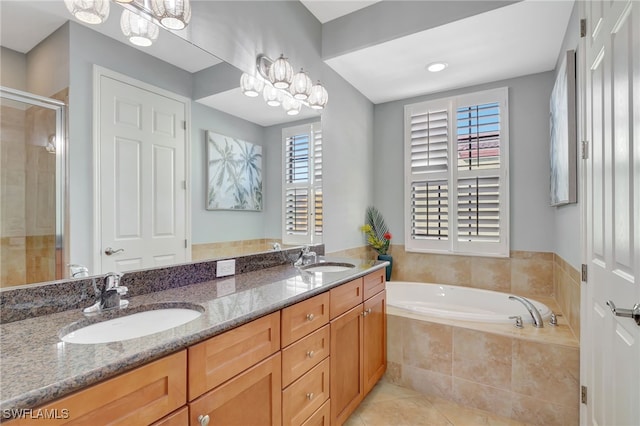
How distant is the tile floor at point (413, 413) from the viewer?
1912mm

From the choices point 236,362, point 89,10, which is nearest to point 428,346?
point 236,362

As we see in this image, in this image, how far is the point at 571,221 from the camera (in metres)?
2.04

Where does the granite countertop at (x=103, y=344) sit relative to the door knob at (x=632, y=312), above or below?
below

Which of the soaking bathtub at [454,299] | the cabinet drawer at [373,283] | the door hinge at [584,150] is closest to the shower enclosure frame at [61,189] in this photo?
the cabinet drawer at [373,283]

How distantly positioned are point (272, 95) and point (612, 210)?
188 centimetres

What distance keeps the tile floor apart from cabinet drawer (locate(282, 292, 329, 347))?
34.7 inches

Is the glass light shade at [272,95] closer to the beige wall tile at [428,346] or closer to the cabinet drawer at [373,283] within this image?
the cabinet drawer at [373,283]

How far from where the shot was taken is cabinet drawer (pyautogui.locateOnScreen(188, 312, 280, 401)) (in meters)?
0.90

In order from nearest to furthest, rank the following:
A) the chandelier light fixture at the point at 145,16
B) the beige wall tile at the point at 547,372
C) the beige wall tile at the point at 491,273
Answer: the chandelier light fixture at the point at 145,16 → the beige wall tile at the point at 547,372 → the beige wall tile at the point at 491,273

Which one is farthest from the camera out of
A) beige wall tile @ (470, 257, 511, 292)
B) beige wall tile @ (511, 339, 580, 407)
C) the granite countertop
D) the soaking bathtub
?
beige wall tile @ (470, 257, 511, 292)

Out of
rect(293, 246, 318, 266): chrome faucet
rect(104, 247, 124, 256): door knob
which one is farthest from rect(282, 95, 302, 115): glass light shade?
rect(104, 247, 124, 256): door knob

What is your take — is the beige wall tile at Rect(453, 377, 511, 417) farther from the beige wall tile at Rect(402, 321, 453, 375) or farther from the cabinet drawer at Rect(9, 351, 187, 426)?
the cabinet drawer at Rect(9, 351, 187, 426)

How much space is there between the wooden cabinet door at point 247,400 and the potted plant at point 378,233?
7.36ft

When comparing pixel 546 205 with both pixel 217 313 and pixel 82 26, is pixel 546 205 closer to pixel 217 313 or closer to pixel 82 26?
pixel 217 313
